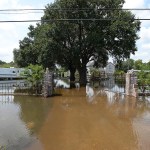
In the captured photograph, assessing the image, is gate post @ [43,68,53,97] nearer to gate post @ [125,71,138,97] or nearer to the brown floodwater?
the brown floodwater

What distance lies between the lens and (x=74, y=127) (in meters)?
13.8

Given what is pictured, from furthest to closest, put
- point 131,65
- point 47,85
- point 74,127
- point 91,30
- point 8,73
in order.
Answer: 1. point 131,65
2. point 8,73
3. point 91,30
4. point 47,85
5. point 74,127

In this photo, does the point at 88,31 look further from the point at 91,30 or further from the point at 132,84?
the point at 132,84

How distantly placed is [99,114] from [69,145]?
267 inches

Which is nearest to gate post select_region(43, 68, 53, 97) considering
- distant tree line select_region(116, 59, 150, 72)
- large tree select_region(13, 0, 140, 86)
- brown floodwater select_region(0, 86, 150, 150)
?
brown floodwater select_region(0, 86, 150, 150)

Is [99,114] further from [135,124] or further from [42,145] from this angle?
[42,145]

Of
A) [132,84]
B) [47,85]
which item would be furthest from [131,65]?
[47,85]

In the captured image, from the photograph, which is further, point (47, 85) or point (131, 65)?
point (131, 65)

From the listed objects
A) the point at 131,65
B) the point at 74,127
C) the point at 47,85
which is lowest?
the point at 74,127

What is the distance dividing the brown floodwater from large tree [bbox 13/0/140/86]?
16617 millimetres

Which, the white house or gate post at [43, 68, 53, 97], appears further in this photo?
the white house

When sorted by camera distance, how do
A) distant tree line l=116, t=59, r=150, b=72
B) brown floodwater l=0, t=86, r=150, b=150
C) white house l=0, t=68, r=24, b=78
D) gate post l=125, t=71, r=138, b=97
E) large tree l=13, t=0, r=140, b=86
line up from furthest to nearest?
1. white house l=0, t=68, r=24, b=78
2. large tree l=13, t=0, r=140, b=86
3. distant tree line l=116, t=59, r=150, b=72
4. gate post l=125, t=71, r=138, b=97
5. brown floodwater l=0, t=86, r=150, b=150

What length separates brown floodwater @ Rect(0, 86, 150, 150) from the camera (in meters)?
10.8

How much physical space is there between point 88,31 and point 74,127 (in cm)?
2497
